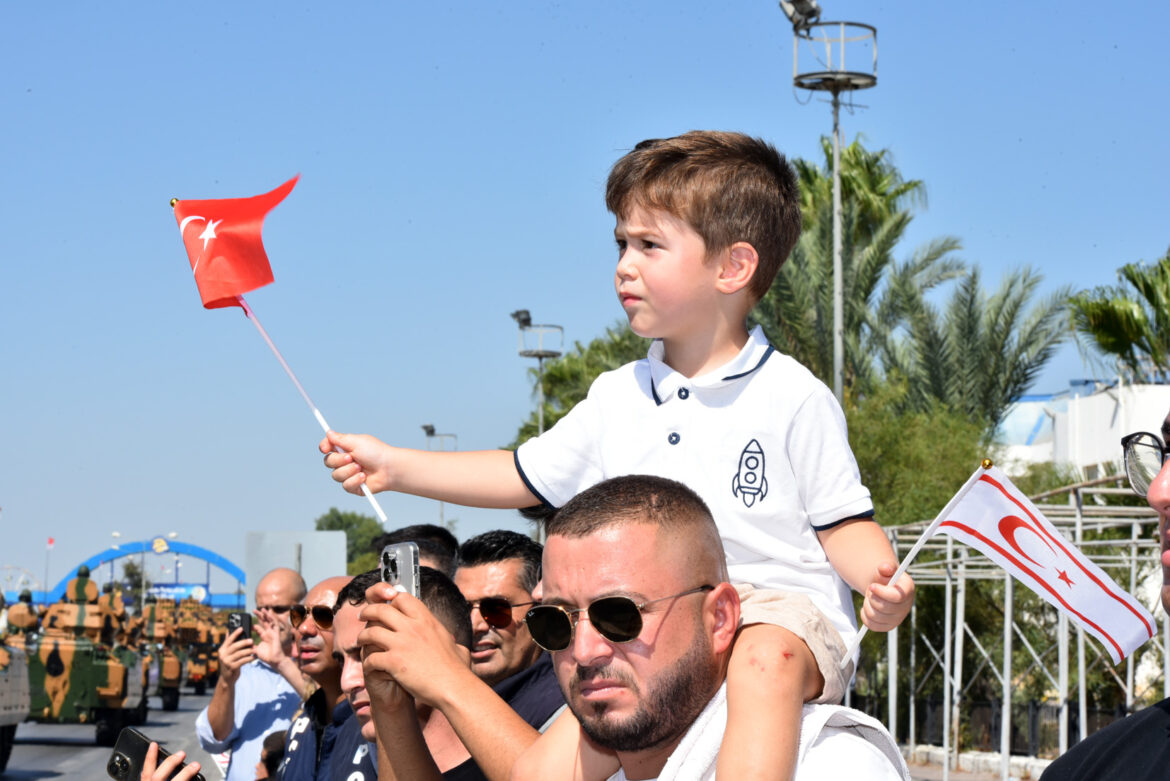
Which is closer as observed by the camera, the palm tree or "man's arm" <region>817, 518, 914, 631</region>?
"man's arm" <region>817, 518, 914, 631</region>

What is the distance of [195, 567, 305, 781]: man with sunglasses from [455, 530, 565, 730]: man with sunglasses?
92.9 inches

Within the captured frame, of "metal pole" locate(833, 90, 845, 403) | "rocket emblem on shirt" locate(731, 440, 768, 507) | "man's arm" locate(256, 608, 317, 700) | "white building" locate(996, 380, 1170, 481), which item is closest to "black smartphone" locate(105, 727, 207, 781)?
"rocket emblem on shirt" locate(731, 440, 768, 507)

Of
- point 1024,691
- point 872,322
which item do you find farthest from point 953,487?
point 872,322

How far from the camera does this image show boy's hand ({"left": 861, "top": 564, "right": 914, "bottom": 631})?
2559 millimetres

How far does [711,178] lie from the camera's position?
2.98 meters

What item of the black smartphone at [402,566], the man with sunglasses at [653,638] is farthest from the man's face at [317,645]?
the man with sunglasses at [653,638]

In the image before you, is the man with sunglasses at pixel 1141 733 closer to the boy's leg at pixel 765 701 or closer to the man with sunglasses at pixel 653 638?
the man with sunglasses at pixel 653 638

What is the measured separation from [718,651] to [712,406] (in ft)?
2.04

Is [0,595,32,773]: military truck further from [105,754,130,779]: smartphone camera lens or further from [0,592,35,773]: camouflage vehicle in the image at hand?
[105,754,130,779]: smartphone camera lens

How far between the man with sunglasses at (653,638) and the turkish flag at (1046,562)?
1.79 feet

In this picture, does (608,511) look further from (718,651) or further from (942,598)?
(942,598)

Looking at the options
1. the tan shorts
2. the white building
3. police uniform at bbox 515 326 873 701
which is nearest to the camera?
the tan shorts

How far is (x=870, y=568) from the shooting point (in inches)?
110

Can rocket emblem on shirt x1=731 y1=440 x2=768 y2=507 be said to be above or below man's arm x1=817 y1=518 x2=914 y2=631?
above
